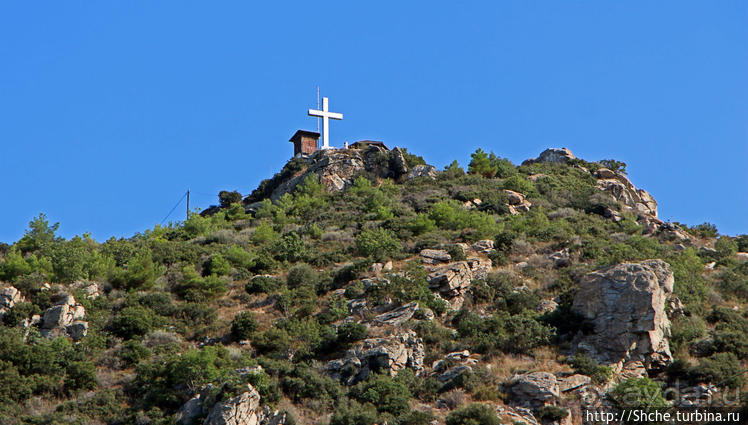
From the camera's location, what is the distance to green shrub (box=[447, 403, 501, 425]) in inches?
858

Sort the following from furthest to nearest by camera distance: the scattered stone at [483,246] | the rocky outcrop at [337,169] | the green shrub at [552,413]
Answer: the rocky outcrop at [337,169] → the scattered stone at [483,246] → the green shrub at [552,413]

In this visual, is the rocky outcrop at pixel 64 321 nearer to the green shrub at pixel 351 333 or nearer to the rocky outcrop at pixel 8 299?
the rocky outcrop at pixel 8 299

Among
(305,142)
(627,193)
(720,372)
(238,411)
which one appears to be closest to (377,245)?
(238,411)

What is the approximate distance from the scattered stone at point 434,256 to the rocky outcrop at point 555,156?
1167 inches

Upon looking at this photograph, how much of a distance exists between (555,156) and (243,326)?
4025 centimetres

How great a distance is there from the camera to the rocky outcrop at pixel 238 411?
71.9 ft

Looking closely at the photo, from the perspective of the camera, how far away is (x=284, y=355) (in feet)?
88.2

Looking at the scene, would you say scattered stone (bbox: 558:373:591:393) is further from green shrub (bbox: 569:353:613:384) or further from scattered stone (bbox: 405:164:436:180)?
scattered stone (bbox: 405:164:436:180)

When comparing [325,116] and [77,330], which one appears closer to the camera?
[77,330]

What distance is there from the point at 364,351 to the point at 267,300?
23.1 feet

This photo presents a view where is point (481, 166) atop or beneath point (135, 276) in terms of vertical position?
atop

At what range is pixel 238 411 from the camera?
22141 millimetres

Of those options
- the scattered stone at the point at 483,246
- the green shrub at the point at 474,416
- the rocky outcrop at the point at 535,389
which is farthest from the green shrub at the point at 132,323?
the scattered stone at the point at 483,246

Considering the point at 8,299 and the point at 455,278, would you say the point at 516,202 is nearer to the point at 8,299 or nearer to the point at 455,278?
the point at 455,278
